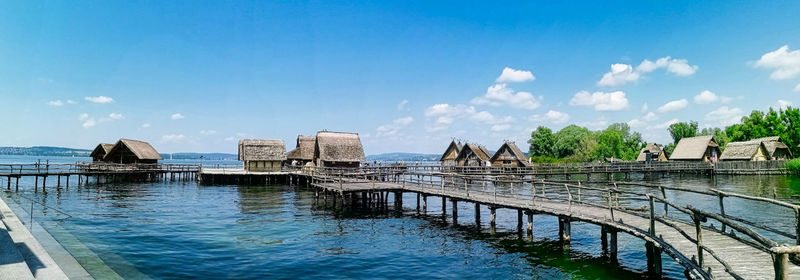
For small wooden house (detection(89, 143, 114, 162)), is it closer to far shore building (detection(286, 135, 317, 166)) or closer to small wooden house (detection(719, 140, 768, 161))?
far shore building (detection(286, 135, 317, 166))

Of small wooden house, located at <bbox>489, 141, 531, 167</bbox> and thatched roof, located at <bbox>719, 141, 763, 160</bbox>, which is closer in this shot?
small wooden house, located at <bbox>489, 141, 531, 167</bbox>

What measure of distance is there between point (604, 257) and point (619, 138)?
306 ft

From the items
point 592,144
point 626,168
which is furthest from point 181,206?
point 592,144

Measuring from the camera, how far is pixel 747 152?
64.4m

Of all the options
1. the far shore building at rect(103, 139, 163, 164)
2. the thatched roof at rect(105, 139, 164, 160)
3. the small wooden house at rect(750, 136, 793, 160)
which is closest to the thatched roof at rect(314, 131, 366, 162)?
the thatched roof at rect(105, 139, 164, 160)

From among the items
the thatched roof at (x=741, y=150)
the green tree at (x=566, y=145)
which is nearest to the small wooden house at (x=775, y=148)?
the thatched roof at (x=741, y=150)

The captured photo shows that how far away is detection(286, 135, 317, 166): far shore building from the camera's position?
198ft

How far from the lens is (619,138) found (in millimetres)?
99000

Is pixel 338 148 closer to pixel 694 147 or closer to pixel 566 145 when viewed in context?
pixel 694 147

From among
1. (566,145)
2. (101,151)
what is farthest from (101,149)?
(566,145)

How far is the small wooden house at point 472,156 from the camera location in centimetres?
6021

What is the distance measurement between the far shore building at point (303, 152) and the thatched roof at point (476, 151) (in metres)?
20.7

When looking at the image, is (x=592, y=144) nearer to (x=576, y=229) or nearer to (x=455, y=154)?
(x=455, y=154)

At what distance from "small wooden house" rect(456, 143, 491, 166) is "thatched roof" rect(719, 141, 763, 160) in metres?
37.3
